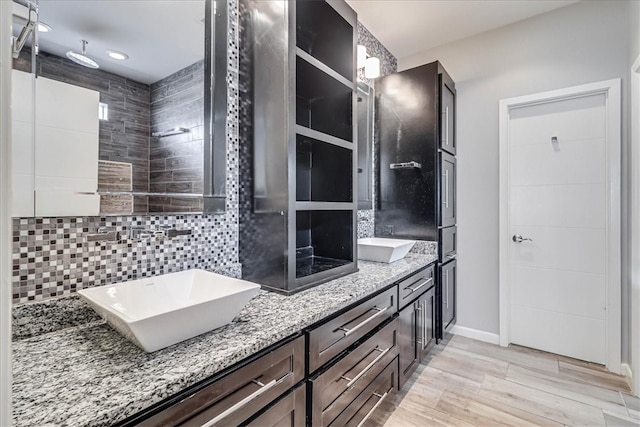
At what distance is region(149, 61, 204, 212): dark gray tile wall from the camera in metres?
1.28

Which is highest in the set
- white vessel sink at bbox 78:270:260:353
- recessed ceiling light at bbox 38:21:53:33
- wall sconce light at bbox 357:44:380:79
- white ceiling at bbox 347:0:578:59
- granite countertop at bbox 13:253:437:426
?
white ceiling at bbox 347:0:578:59

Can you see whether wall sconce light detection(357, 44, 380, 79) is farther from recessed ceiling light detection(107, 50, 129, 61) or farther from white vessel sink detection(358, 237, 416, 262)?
recessed ceiling light detection(107, 50, 129, 61)

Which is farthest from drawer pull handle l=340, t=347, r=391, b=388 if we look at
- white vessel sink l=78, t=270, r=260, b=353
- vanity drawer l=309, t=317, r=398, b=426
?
white vessel sink l=78, t=270, r=260, b=353

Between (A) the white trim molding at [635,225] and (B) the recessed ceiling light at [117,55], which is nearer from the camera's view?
(B) the recessed ceiling light at [117,55]

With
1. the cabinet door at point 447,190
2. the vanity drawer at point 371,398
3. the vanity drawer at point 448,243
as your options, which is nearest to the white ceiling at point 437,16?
the cabinet door at point 447,190

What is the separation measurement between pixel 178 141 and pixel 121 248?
533 millimetres

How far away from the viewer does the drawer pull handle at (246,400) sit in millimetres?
781

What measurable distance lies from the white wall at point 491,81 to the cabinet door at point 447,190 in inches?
4.3

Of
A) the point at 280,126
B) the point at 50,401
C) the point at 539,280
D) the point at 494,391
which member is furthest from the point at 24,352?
the point at 539,280

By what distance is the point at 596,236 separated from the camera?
2.35 metres

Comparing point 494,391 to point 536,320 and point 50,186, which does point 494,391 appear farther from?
point 50,186

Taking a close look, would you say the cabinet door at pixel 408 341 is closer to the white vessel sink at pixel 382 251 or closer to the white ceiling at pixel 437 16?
the white vessel sink at pixel 382 251

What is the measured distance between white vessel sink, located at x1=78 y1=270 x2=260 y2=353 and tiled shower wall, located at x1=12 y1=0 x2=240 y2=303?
13 cm

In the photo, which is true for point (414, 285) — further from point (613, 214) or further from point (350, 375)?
point (613, 214)
